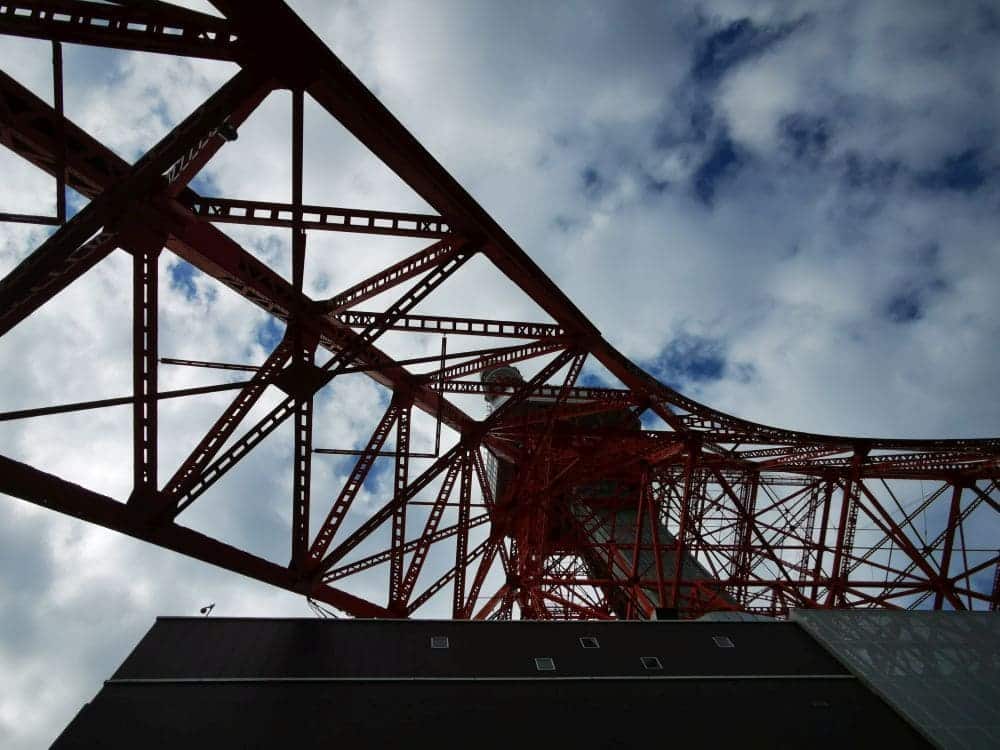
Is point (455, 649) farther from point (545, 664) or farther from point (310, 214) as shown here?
point (310, 214)

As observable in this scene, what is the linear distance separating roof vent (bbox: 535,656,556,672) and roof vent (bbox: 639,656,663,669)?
6.36ft

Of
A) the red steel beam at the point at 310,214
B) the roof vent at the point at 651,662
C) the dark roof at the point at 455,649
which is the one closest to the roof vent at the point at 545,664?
the dark roof at the point at 455,649

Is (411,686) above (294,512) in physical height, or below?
below

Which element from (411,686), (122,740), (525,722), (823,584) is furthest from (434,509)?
(823,584)

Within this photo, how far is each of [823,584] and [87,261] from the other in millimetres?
21449

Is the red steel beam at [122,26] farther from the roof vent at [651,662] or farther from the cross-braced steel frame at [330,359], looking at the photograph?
the roof vent at [651,662]

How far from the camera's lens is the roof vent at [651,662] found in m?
12.4

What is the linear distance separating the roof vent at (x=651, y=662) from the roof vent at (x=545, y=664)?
1940 mm

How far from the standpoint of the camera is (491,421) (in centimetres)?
1482

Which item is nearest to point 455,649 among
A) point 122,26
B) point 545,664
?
point 545,664

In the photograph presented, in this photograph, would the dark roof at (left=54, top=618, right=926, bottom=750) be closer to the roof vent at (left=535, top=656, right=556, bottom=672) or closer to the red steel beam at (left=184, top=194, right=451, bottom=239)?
the roof vent at (left=535, top=656, right=556, bottom=672)

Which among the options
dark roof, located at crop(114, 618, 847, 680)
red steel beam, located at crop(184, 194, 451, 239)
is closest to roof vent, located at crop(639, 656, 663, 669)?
dark roof, located at crop(114, 618, 847, 680)

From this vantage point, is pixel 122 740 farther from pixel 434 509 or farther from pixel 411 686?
pixel 434 509

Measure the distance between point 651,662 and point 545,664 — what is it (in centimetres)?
230
